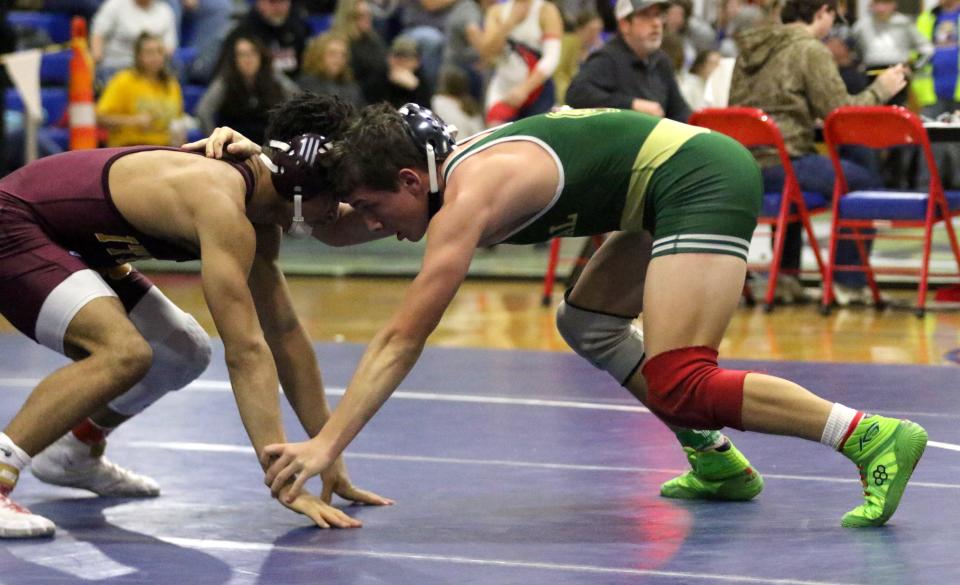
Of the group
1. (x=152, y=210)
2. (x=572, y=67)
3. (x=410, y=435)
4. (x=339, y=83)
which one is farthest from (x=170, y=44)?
(x=152, y=210)

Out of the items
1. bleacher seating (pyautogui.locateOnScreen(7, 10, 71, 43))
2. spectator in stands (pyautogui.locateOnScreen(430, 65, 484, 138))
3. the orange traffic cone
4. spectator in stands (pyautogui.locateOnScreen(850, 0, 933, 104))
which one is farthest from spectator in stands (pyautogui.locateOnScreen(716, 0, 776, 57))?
bleacher seating (pyautogui.locateOnScreen(7, 10, 71, 43))

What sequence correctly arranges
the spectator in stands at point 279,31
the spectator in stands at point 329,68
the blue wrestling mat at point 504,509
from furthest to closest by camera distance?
the spectator in stands at point 279,31 → the spectator in stands at point 329,68 → the blue wrestling mat at point 504,509

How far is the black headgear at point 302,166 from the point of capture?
3941 millimetres

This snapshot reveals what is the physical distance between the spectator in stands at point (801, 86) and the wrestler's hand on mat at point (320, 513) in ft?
15.3

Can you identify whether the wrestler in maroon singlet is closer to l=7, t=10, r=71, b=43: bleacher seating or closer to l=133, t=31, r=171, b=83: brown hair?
l=133, t=31, r=171, b=83: brown hair

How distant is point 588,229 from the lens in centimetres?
400

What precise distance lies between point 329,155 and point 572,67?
722cm

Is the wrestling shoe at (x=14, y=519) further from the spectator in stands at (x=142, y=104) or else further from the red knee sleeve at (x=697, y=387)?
the spectator in stands at (x=142, y=104)

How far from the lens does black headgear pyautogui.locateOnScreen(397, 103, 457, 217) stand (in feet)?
12.6

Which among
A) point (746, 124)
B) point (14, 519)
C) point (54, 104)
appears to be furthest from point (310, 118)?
point (54, 104)

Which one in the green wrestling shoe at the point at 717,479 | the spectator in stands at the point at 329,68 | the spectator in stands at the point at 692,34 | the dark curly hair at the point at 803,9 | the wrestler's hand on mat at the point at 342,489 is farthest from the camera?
the spectator in stands at the point at 692,34

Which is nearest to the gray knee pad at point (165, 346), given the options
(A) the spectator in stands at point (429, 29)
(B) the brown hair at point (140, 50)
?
(B) the brown hair at point (140, 50)

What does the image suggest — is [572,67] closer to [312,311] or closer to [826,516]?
[312,311]

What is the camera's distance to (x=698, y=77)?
10.2m
